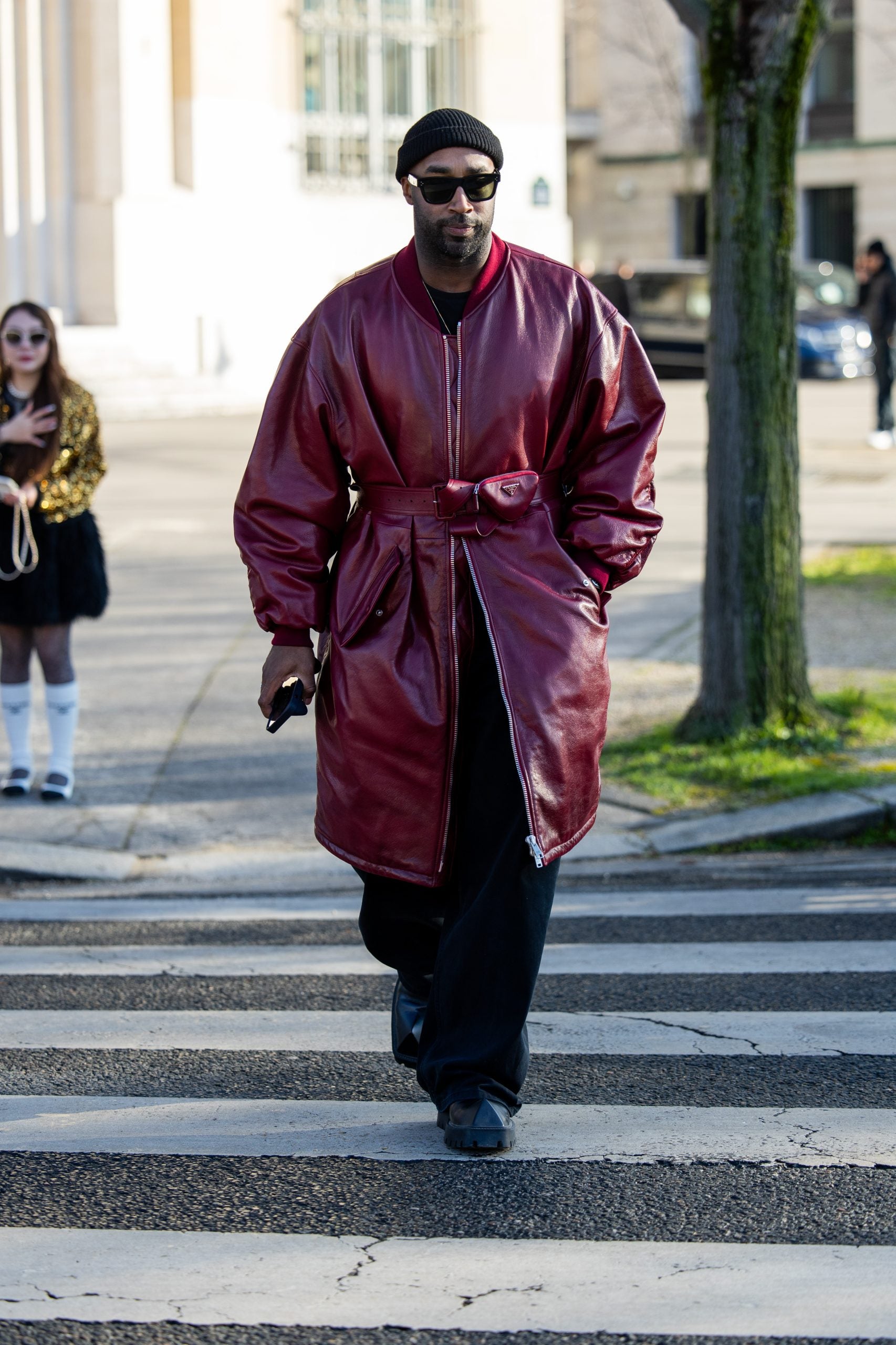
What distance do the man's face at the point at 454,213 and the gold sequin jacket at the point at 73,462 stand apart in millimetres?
3881

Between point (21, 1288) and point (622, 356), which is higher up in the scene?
point (622, 356)

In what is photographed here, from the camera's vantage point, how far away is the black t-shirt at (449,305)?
12.2 feet

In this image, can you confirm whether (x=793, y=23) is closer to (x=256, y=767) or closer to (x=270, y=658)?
(x=256, y=767)

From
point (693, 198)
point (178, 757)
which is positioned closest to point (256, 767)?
point (178, 757)

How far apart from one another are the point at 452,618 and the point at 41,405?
4.09 m

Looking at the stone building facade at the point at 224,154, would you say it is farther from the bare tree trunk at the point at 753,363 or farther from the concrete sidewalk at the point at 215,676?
the bare tree trunk at the point at 753,363

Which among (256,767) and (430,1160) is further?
(256,767)

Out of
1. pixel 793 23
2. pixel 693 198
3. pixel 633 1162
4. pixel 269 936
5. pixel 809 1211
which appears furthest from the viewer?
pixel 693 198

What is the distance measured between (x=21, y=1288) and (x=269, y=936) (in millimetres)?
2631

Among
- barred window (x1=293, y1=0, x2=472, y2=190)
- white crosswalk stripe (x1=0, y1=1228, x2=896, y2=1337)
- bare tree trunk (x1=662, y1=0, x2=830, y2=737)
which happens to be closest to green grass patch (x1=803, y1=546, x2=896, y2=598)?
bare tree trunk (x1=662, y1=0, x2=830, y2=737)

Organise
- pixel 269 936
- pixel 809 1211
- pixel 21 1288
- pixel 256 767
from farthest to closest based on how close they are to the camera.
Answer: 1. pixel 256 767
2. pixel 269 936
3. pixel 809 1211
4. pixel 21 1288

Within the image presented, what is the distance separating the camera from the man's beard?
12.0ft

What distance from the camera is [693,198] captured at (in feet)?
142

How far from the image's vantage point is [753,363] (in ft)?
24.8
